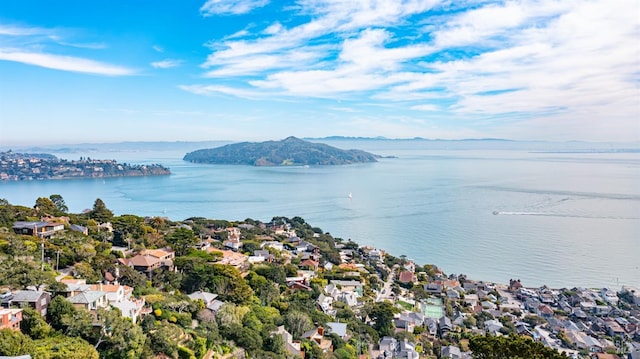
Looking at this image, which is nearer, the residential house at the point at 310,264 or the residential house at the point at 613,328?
the residential house at the point at 613,328

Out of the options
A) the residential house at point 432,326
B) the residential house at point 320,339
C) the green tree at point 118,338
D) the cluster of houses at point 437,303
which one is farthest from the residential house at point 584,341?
the green tree at point 118,338

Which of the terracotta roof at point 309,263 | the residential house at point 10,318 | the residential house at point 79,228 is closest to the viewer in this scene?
the residential house at point 10,318

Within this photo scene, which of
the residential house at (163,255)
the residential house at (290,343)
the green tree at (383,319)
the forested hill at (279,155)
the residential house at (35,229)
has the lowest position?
the green tree at (383,319)

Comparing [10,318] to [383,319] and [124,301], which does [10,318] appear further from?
[383,319]

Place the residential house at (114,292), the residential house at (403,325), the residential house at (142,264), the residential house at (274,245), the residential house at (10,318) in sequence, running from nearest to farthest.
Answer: the residential house at (10,318) → the residential house at (114,292) → the residential house at (142,264) → the residential house at (403,325) → the residential house at (274,245)

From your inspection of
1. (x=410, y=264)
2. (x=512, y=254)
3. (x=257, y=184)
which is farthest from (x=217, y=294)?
(x=257, y=184)

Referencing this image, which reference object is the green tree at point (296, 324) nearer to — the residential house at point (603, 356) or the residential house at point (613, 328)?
the residential house at point (603, 356)

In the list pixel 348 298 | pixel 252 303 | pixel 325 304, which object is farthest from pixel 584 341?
pixel 252 303
